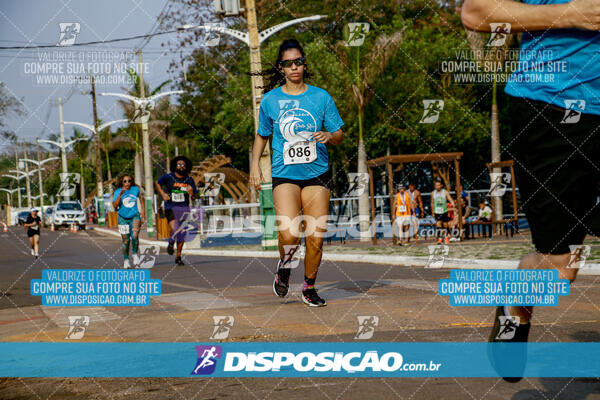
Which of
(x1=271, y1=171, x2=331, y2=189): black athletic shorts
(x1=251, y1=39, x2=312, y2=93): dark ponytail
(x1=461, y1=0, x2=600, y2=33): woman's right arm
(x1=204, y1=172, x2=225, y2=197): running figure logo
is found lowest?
(x1=204, y1=172, x2=225, y2=197): running figure logo

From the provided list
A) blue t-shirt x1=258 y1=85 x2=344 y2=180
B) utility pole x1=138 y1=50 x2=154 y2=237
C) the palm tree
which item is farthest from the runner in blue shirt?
utility pole x1=138 y1=50 x2=154 y2=237

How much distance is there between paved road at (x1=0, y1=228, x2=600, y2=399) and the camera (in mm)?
3404

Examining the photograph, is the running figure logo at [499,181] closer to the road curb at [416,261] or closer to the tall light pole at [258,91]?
the tall light pole at [258,91]

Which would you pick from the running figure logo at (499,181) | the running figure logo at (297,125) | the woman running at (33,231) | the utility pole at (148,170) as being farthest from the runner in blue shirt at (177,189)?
the utility pole at (148,170)

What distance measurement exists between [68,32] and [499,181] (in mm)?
14612

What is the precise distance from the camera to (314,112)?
598 centimetres

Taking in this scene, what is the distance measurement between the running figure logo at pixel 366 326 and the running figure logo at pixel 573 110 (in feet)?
7.13

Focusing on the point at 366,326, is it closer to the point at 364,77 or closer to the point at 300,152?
the point at 300,152

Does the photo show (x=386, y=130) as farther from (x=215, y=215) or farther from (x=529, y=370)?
(x=529, y=370)

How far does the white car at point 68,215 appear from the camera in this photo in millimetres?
43594

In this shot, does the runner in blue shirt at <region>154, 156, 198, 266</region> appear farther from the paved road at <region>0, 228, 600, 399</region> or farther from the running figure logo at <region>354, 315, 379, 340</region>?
the running figure logo at <region>354, 315, 379, 340</region>

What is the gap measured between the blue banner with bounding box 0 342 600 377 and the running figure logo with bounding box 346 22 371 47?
13.9 meters

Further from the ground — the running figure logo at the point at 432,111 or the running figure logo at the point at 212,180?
the running figure logo at the point at 432,111

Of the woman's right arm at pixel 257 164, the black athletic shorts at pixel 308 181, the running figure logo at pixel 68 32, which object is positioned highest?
the running figure logo at pixel 68 32
